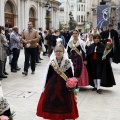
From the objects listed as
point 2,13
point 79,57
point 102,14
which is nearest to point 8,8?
point 2,13

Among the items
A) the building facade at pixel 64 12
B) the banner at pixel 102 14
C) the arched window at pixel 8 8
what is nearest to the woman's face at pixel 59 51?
the banner at pixel 102 14

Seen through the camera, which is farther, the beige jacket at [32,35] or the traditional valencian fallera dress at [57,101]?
the beige jacket at [32,35]

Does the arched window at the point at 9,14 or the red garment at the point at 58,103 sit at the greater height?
the arched window at the point at 9,14

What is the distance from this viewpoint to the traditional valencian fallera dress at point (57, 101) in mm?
4887

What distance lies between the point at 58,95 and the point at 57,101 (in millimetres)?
103

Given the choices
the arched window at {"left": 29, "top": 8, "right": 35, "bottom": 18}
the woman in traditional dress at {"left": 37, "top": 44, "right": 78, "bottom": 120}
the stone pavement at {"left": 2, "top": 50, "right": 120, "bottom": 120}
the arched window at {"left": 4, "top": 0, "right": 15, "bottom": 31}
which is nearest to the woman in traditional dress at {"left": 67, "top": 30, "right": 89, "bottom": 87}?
the stone pavement at {"left": 2, "top": 50, "right": 120, "bottom": 120}

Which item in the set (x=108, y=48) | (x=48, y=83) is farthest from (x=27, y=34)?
(x=48, y=83)

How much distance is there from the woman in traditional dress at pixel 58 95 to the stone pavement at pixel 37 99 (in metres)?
0.66

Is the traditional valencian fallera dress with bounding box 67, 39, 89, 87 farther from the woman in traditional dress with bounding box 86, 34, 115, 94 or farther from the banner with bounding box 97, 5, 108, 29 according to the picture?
the banner with bounding box 97, 5, 108, 29

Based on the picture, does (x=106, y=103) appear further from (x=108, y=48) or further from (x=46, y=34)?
(x=46, y=34)

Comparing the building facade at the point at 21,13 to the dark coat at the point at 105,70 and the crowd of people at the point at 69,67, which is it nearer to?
the crowd of people at the point at 69,67

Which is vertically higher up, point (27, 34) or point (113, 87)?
point (27, 34)

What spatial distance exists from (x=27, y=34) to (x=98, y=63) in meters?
3.48

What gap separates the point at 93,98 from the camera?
23.1ft
